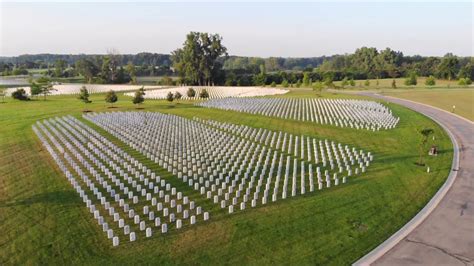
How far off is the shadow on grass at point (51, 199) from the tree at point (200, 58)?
317 ft

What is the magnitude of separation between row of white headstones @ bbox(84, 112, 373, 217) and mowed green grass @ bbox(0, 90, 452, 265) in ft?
4.10

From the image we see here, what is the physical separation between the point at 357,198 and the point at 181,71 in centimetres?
10385

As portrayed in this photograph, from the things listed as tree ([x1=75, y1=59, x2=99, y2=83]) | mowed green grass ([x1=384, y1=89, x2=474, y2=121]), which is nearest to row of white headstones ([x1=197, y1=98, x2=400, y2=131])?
mowed green grass ([x1=384, y1=89, x2=474, y2=121])

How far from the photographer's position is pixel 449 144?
3669cm

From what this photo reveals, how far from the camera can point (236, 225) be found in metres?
17.9

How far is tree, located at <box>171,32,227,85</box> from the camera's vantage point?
115312mm

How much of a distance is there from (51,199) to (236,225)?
1089 cm

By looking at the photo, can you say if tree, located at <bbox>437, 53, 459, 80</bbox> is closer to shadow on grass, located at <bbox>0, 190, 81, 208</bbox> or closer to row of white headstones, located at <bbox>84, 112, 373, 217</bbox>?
row of white headstones, located at <bbox>84, 112, 373, 217</bbox>

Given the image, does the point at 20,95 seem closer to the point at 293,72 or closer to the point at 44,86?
the point at 44,86

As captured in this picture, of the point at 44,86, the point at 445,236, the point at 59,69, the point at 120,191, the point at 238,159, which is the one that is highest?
the point at 59,69

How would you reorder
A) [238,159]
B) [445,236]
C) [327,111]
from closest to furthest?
[445,236]
[238,159]
[327,111]

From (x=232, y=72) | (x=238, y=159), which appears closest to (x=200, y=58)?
(x=232, y=72)

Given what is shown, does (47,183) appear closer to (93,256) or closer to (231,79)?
(93,256)

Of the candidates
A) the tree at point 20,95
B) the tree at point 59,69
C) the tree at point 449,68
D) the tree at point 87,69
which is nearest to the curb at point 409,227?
the tree at point 20,95
